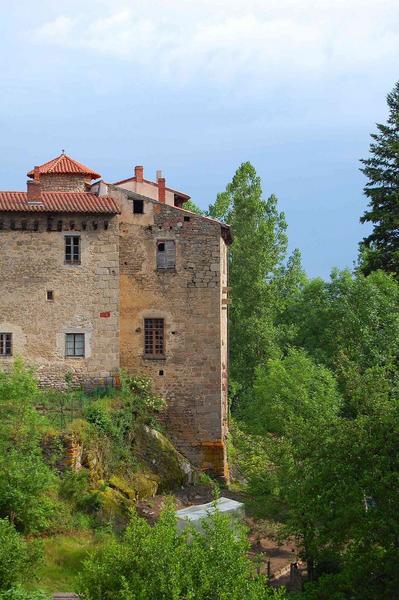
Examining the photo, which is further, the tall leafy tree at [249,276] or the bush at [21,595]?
the tall leafy tree at [249,276]

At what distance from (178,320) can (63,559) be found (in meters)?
12.2

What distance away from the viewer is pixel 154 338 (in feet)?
129

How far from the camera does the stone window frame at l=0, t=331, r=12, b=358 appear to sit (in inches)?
1499

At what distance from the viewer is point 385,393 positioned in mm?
35531

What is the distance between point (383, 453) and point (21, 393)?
1279 centimetres

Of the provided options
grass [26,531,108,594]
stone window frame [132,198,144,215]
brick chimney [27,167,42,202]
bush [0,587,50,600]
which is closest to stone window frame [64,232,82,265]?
brick chimney [27,167,42,202]

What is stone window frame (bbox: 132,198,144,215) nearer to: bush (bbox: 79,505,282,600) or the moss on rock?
the moss on rock

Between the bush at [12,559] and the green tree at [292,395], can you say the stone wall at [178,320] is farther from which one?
the bush at [12,559]

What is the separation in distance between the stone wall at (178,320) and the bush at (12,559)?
13549 mm

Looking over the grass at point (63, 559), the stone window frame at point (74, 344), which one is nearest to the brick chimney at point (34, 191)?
the stone window frame at point (74, 344)

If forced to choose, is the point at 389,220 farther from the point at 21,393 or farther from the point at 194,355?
the point at 21,393

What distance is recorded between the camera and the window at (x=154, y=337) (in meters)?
39.2

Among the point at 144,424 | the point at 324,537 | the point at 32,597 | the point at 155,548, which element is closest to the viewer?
the point at 155,548

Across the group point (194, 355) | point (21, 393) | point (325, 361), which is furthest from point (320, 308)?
point (21, 393)
